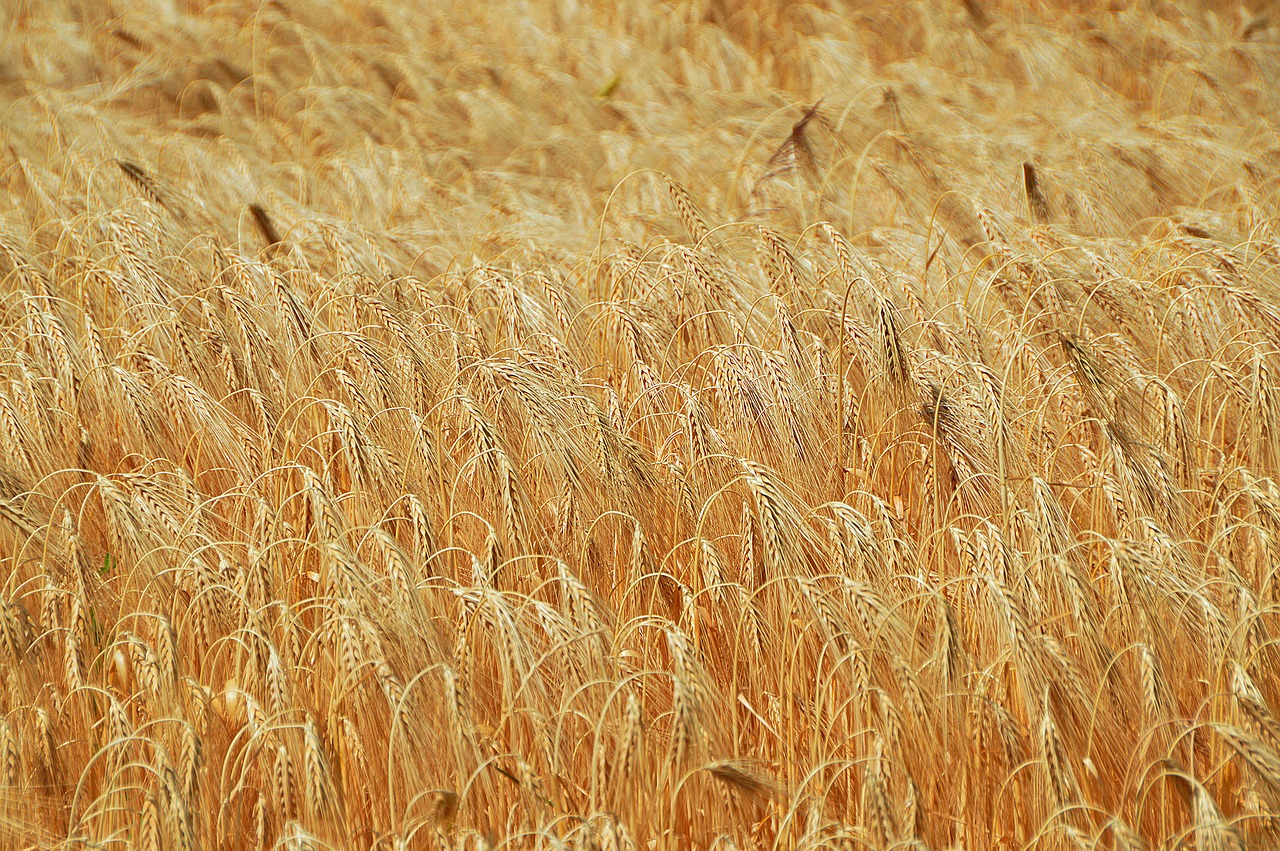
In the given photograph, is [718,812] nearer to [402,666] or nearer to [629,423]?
[402,666]

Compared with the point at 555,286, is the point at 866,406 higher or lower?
lower

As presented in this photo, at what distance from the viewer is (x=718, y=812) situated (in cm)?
159

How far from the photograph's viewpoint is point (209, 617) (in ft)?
6.25

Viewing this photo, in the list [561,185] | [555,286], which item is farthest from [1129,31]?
[555,286]

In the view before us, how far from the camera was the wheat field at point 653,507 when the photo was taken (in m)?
1.60

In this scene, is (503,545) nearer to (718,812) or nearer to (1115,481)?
(718,812)

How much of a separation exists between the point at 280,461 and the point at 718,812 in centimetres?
148

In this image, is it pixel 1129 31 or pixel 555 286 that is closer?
pixel 555 286

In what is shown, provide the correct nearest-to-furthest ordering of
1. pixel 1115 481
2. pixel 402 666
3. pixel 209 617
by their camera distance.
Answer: pixel 402 666 < pixel 209 617 < pixel 1115 481

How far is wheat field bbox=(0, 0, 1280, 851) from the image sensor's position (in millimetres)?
1600

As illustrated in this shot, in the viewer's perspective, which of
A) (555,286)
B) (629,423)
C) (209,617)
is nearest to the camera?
(209,617)

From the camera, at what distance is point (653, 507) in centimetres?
219

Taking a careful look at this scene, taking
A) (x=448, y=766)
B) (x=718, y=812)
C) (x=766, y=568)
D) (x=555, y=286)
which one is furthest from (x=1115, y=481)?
(x=555, y=286)

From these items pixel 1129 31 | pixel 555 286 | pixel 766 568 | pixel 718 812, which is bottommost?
pixel 718 812
